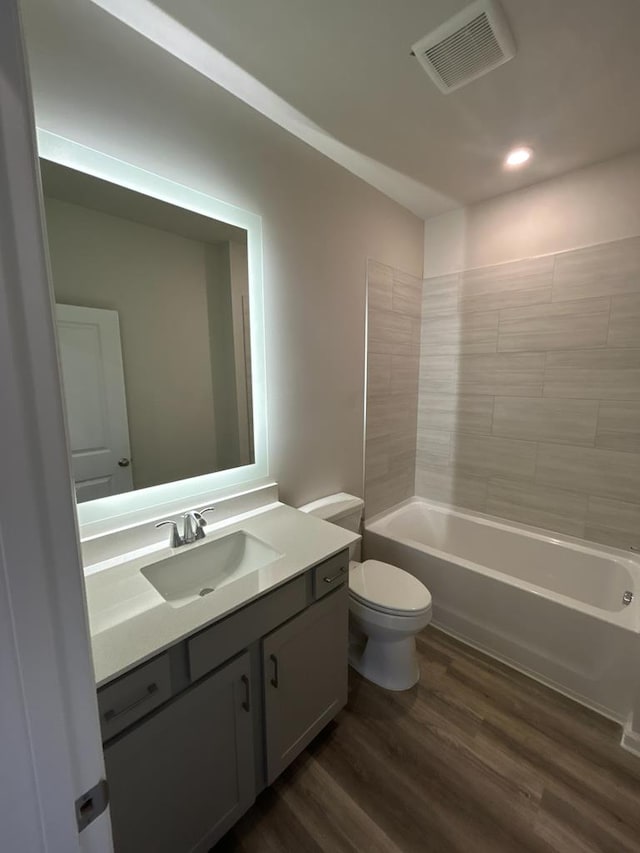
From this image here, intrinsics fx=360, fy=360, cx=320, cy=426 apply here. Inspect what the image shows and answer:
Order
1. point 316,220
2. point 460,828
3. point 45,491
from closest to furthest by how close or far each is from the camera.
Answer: point 45,491, point 460,828, point 316,220

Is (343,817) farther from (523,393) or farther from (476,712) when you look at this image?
(523,393)

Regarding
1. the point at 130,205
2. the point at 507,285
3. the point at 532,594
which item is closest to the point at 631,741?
the point at 532,594

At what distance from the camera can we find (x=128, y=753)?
86cm

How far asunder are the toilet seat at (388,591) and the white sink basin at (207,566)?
1.88 ft

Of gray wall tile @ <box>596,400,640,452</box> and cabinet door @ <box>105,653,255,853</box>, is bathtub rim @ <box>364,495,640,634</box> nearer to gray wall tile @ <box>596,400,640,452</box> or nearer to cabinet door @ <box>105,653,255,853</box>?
gray wall tile @ <box>596,400,640,452</box>

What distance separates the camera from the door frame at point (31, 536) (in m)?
0.33

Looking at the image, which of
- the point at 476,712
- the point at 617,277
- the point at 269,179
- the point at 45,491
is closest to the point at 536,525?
the point at 476,712

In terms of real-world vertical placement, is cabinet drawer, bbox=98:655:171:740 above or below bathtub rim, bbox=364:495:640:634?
above

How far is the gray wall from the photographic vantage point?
3.69ft

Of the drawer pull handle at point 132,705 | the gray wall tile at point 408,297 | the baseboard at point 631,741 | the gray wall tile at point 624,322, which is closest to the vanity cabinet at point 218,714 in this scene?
the drawer pull handle at point 132,705

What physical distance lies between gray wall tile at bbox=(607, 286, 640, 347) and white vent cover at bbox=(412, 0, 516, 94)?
1352mm

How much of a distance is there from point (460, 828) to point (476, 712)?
473 millimetres

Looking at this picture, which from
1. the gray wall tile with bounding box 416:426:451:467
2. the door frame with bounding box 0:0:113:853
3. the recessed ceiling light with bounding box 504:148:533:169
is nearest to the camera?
the door frame with bounding box 0:0:113:853

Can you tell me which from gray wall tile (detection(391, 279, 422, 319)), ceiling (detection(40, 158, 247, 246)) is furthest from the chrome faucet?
gray wall tile (detection(391, 279, 422, 319))
